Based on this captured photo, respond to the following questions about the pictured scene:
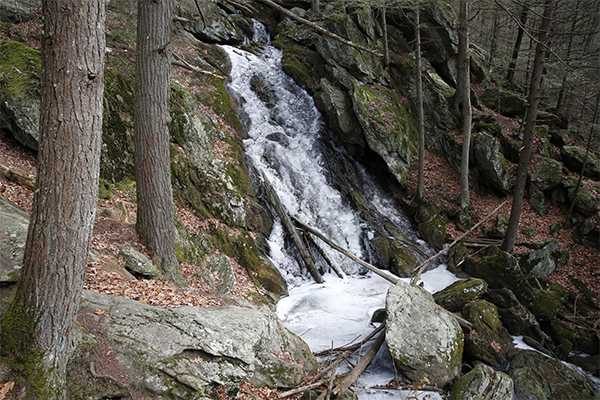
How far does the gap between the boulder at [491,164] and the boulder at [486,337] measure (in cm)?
783

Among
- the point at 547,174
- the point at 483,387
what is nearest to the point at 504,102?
the point at 547,174

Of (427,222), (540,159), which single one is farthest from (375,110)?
(540,159)

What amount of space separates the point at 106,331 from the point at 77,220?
135 cm

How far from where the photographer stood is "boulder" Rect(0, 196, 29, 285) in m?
3.41

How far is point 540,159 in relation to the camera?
14.4 metres

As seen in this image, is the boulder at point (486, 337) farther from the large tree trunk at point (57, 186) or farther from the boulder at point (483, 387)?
the large tree trunk at point (57, 186)

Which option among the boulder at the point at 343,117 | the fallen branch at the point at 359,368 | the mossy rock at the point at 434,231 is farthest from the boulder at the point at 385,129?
the fallen branch at the point at 359,368

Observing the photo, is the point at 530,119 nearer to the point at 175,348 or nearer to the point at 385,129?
the point at 385,129

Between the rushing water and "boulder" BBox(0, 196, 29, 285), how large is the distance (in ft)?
16.9

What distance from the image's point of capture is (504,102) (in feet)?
57.9

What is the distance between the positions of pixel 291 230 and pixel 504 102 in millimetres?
15163

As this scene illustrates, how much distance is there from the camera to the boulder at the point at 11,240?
3412 mm

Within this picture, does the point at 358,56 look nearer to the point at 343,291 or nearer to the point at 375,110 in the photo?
the point at 375,110

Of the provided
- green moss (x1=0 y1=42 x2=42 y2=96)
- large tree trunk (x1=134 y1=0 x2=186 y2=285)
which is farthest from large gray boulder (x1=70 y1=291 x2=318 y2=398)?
green moss (x1=0 y1=42 x2=42 y2=96)
